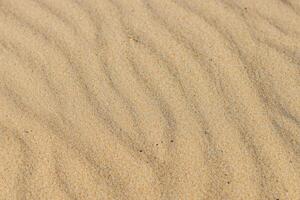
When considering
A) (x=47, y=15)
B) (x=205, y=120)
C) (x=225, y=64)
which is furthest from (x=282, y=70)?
(x=47, y=15)

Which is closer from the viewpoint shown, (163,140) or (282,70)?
(163,140)

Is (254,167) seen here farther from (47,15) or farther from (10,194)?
(47,15)

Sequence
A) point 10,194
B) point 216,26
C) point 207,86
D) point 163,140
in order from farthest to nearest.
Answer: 1. point 216,26
2. point 207,86
3. point 163,140
4. point 10,194

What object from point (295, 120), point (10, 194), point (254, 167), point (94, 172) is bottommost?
point (10, 194)

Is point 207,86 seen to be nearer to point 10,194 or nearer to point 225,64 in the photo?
point 225,64

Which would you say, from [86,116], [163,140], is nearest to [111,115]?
[86,116]

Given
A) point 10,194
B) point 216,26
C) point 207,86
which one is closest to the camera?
point 10,194

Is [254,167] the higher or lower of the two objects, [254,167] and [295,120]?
the lower
